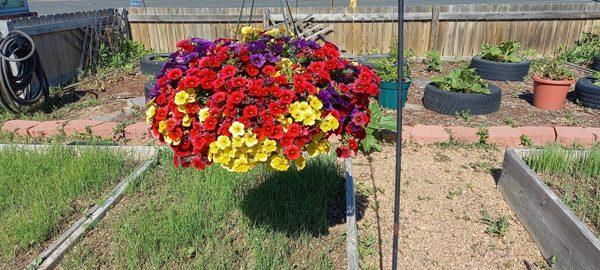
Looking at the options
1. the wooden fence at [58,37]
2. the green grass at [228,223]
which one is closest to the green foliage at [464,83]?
the green grass at [228,223]

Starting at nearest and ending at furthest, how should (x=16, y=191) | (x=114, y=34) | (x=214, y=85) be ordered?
(x=214, y=85), (x=16, y=191), (x=114, y=34)

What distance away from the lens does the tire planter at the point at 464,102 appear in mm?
5012

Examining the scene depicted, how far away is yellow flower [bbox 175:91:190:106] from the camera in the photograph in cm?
191

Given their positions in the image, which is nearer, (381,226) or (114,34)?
(381,226)

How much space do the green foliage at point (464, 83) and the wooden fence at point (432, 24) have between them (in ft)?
9.40

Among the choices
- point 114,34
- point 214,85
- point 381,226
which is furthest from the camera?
point 114,34

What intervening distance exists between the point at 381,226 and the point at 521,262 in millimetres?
929

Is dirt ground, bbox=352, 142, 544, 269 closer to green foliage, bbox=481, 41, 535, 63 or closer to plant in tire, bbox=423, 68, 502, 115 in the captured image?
plant in tire, bbox=423, 68, 502, 115

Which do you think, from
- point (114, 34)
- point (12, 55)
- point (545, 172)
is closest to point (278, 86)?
point (545, 172)

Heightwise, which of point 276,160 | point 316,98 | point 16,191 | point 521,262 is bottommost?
point 521,262

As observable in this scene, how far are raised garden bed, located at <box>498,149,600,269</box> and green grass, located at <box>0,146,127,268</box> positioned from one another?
10.7 feet

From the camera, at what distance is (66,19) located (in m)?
6.87

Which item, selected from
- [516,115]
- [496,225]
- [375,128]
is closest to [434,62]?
[516,115]

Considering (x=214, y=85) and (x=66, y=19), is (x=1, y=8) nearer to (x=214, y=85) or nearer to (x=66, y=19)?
(x=66, y=19)
